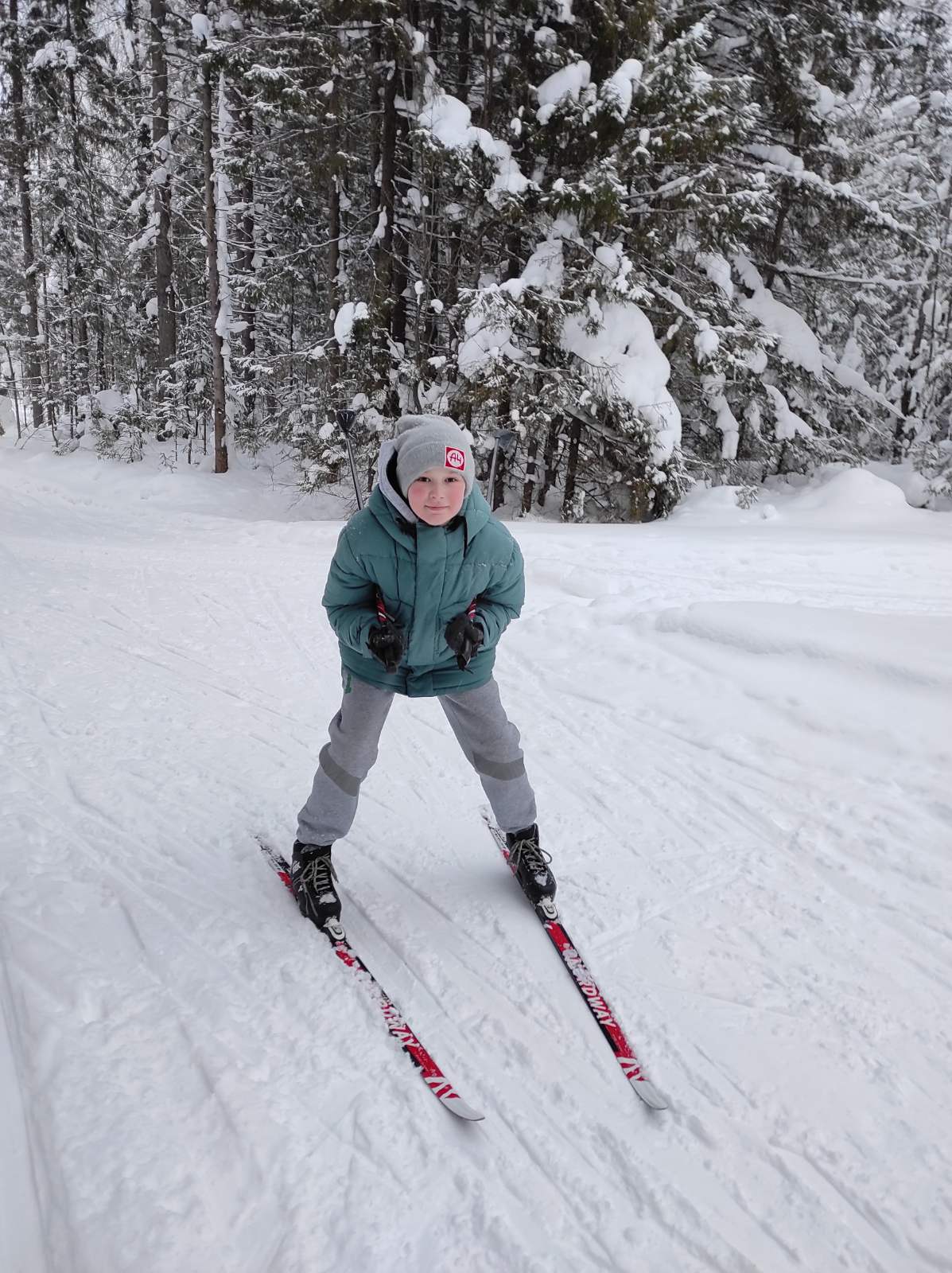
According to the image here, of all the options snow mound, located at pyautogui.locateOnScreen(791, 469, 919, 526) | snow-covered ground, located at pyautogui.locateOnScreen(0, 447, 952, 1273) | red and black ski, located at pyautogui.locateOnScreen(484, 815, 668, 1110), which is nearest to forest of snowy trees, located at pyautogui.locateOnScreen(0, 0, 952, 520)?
snow mound, located at pyautogui.locateOnScreen(791, 469, 919, 526)

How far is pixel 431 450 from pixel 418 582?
443 millimetres

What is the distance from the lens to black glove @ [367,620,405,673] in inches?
92.4

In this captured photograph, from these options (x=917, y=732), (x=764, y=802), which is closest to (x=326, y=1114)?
(x=764, y=802)

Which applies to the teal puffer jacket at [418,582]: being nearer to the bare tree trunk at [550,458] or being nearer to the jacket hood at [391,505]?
the jacket hood at [391,505]

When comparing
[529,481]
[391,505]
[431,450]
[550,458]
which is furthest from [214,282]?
[431,450]

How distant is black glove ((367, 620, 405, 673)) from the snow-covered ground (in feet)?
3.41

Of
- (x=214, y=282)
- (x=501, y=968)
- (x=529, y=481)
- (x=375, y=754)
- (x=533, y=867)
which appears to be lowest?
(x=501, y=968)

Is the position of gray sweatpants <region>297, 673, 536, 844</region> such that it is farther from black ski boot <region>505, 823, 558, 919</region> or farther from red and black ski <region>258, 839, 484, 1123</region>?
red and black ski <region>258, 839, 484, 1123</region>

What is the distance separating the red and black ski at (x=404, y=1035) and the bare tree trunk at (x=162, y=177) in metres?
17.4

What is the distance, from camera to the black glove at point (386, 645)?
2.35 metres

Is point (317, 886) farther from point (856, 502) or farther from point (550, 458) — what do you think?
point (550, 458)

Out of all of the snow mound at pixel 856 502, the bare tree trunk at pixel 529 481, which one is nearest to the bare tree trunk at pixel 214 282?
the bare tree trunk at pixel 529 481

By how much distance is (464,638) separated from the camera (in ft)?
8.01

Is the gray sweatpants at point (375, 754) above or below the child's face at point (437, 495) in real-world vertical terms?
below
